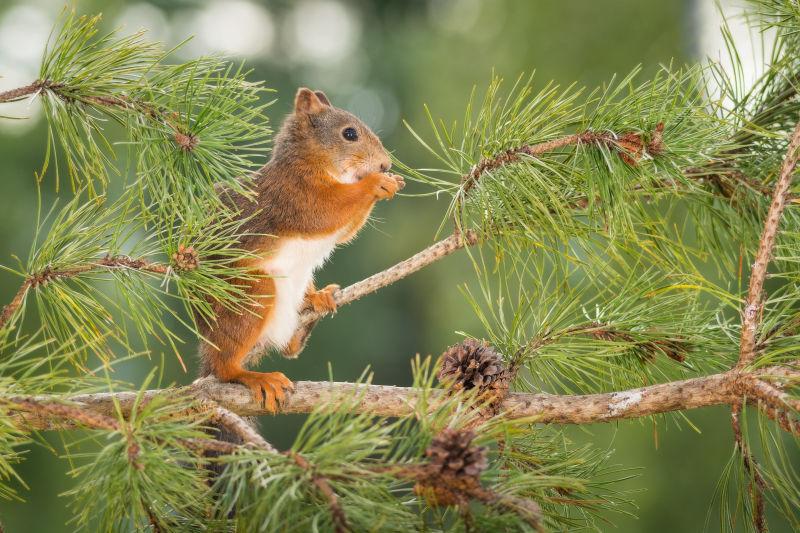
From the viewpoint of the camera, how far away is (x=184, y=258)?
113 centimetres

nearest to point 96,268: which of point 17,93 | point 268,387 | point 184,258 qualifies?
point 184,258

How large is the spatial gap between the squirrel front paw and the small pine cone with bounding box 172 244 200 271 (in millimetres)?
676

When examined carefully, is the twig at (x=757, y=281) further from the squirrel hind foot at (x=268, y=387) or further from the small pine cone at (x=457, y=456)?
the squirrel hind foot at (x=268, y=387)

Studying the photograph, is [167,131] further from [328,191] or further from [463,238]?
[328,191]

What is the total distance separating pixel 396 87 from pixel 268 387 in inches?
293

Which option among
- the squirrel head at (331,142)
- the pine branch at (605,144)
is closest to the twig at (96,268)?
the pine branch at (605,144)

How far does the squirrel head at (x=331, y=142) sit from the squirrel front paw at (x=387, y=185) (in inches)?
8.0

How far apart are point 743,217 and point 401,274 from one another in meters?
0.60

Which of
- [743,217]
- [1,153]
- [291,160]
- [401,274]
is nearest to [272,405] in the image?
[401,274]

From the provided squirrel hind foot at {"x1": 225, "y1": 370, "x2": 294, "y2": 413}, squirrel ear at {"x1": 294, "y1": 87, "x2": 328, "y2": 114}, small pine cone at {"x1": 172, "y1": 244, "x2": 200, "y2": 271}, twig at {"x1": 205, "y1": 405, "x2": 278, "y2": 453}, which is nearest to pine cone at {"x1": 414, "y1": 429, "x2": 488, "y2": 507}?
twig at {"x1": 205, "y1": 405, "x2": 278, "y2": 453}

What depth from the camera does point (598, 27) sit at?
4.70 meters

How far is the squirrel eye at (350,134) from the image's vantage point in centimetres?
205

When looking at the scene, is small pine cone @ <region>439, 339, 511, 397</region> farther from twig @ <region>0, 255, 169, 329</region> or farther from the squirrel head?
the squirrel head

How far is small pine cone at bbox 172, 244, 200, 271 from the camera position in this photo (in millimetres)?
1133
